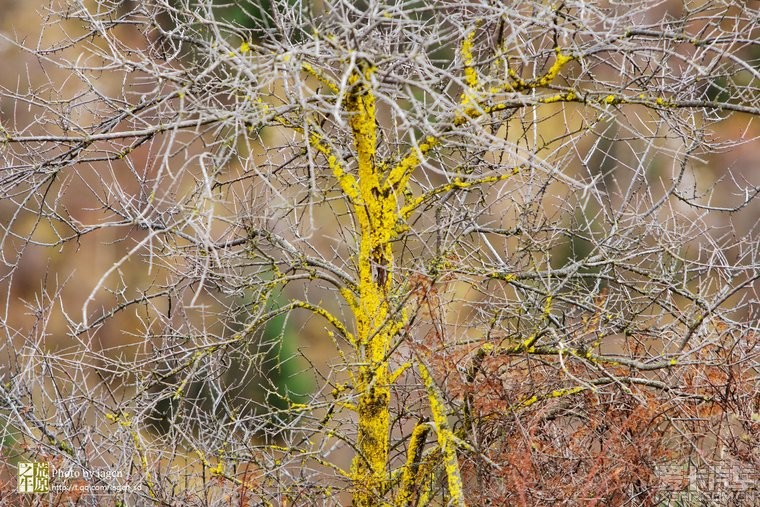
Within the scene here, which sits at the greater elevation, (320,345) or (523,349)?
(320,345)

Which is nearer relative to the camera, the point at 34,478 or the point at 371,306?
the point at 371,306

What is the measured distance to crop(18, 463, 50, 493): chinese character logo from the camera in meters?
4.80

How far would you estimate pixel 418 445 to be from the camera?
16.1ft

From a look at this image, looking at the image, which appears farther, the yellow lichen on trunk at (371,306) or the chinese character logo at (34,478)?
the chinese character logo at (34,478)

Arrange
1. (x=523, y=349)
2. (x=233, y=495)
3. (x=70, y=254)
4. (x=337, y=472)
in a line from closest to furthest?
(x=523, y=349)
(x=233, y=495)
(x=337, y=472)
(x=70, y=254)

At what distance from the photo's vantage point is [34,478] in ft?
16.0

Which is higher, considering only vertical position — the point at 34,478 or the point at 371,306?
the point at 371,306

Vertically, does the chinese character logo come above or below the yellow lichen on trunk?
below

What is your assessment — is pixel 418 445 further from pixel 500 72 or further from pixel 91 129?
pixel 91 129

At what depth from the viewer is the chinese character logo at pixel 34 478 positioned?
4.80 m

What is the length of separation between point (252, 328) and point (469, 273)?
120 cm

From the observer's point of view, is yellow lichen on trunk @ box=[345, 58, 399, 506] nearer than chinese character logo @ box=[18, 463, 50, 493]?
Yes

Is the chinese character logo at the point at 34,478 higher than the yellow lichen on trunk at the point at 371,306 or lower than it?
lower

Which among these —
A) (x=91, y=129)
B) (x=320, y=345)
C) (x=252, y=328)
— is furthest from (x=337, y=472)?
(x=320, y=345)
